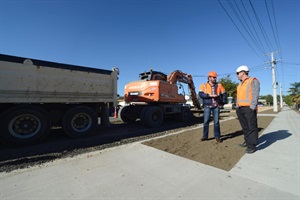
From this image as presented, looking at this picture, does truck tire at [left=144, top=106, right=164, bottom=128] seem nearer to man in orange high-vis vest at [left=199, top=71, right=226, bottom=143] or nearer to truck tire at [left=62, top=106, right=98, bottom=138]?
truck tire at [left=62, top=106, right=98, bottom=138]

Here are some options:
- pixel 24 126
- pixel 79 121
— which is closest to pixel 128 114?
pixel 79 121

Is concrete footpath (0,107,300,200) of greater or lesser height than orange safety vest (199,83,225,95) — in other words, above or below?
below

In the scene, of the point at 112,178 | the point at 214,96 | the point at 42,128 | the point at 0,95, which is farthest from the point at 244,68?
the point at 0,95

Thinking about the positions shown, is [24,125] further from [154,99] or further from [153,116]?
[154,99]

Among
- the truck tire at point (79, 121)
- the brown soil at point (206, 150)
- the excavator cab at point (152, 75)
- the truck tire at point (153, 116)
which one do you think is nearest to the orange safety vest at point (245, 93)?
the brown soil at point (206, 150)

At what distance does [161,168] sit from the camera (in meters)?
2.89

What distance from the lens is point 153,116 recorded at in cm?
750

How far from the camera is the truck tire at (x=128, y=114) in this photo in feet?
27.2

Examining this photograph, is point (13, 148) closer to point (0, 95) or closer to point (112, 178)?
point (0, 95)

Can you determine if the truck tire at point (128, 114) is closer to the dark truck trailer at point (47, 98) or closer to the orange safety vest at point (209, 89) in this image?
the dark truck trailer at point (47, 98)

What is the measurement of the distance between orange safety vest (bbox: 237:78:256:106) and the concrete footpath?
3.86 ft

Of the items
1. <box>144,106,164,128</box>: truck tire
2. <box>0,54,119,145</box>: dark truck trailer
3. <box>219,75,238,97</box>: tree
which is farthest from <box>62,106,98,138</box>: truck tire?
<box>219,75,238,97</box>: tree

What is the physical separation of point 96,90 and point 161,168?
3.70m

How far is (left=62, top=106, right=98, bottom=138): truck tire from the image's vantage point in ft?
16.7
